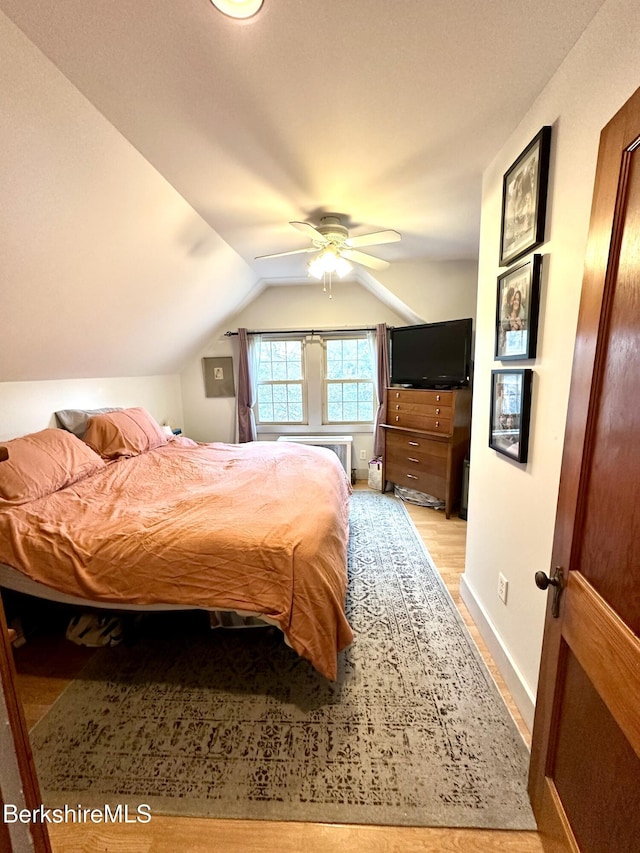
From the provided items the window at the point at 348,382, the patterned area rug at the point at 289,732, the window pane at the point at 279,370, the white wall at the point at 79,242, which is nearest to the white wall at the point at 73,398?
the white wall at the point at 79,242

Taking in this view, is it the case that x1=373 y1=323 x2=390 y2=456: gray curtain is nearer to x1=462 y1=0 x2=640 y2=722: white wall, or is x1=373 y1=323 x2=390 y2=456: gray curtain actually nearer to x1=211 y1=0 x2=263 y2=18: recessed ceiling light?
x1=462 y1=0 x2=640 y2=722: white wall

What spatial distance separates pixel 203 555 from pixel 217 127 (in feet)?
6.13

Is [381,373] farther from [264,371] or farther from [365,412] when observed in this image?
[264,371]

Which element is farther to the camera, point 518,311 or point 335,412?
point 335,412

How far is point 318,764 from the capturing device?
4.13 feet

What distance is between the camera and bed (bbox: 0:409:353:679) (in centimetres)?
144

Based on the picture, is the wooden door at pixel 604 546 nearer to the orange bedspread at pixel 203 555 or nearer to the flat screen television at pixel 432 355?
the orange bedspread at pixel 203 555

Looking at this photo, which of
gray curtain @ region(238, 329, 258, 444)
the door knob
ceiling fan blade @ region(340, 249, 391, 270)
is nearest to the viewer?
the door knob

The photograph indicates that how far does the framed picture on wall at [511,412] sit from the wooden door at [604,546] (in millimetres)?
519

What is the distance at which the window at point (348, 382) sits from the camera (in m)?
4.40

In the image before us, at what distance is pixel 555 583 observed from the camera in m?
0.92

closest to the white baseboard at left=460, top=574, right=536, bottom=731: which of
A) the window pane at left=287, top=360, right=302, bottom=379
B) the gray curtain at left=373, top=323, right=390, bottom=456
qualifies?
the gray curtain at left=373, top=323, right=390, bottom=456

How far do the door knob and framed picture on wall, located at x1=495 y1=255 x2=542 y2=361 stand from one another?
84 centimetres

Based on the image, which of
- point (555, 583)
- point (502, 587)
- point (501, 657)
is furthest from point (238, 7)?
point (501, 657)
